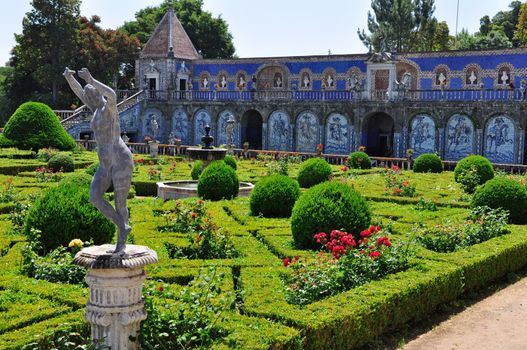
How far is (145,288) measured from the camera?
724cm

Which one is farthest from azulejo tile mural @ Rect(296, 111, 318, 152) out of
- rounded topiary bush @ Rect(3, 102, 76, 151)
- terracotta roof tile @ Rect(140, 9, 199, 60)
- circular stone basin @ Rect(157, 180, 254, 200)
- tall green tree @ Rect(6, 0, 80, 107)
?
circular stone basin @ Rect(157, 180, 254, 200)

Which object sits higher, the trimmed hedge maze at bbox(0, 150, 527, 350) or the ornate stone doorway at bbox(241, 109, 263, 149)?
the ornate stone doorway at bbox(241, 109, 263, 149)

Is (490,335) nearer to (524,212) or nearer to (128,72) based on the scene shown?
(524,212)

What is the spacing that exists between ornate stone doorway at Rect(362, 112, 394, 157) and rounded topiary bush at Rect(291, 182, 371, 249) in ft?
81.4

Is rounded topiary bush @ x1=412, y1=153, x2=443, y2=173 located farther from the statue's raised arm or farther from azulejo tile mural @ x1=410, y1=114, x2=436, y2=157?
the statue's raised arm

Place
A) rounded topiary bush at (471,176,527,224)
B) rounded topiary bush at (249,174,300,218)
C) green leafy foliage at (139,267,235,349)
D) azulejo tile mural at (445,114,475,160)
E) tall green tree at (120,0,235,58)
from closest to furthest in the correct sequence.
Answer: green leafy foliage at (139,267,235,349), rounded topiary bush at (471,176,527,224), rounded topiary bush at (249,174,300,218), azulejo tile mural at (445,114,475,160), tall green tree at (120,0,235,58)

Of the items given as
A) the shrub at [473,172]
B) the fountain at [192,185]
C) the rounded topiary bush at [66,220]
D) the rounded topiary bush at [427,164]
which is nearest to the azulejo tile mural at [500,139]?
the rounded topiary bush at [427,164]

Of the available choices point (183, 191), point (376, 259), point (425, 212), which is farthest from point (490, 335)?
point (183, 191)

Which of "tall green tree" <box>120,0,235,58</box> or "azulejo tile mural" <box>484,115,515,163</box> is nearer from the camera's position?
"azulejo tile mural" <box>484,115,515,163</box>

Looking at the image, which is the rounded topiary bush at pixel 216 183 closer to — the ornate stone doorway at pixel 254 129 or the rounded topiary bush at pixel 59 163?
the rounded topiary bush at pixel 59 163

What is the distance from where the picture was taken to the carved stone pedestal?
19.8ft

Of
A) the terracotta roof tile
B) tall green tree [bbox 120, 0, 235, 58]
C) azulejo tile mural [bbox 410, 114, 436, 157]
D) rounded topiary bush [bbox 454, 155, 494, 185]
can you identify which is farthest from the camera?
tall green tree [bbox 120, 0, 235, 58]

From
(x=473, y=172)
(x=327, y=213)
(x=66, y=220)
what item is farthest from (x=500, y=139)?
(x=66, y=220)

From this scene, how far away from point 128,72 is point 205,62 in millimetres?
8935
